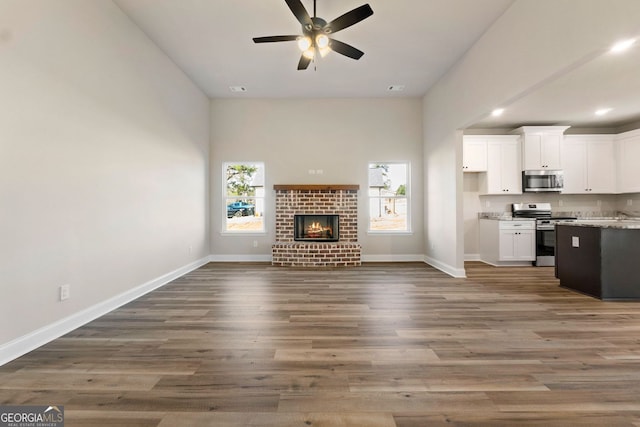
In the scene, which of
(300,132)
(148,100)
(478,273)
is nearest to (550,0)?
(478,273)

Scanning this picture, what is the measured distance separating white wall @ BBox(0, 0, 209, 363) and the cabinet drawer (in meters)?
5.82

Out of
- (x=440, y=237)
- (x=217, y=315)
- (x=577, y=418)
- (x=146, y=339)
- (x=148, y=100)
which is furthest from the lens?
(x=440, y=237)

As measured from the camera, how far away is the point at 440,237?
516 cm

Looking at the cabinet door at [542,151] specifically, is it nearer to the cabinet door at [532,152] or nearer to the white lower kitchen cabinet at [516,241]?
the cabinet door at [532,152]

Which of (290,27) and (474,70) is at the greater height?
(290,27)

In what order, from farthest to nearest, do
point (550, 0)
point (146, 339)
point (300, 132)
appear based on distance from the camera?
1. point (300, 132)
2. point (550, 0)
3. point (146, 339)

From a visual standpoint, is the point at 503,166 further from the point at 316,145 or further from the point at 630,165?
the point at 316,145

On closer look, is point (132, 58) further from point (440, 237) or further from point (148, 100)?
point (440, 237)

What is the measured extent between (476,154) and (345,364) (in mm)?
5213

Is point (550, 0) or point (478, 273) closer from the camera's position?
point (550, 0)

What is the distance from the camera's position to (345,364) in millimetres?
1977

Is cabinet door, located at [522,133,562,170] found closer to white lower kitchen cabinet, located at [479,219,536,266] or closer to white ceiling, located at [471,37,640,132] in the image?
white ceiling, located at [471,37,640,132]

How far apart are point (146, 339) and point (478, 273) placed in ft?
15.6

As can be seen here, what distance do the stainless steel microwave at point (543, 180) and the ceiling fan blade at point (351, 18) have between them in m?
4.77
